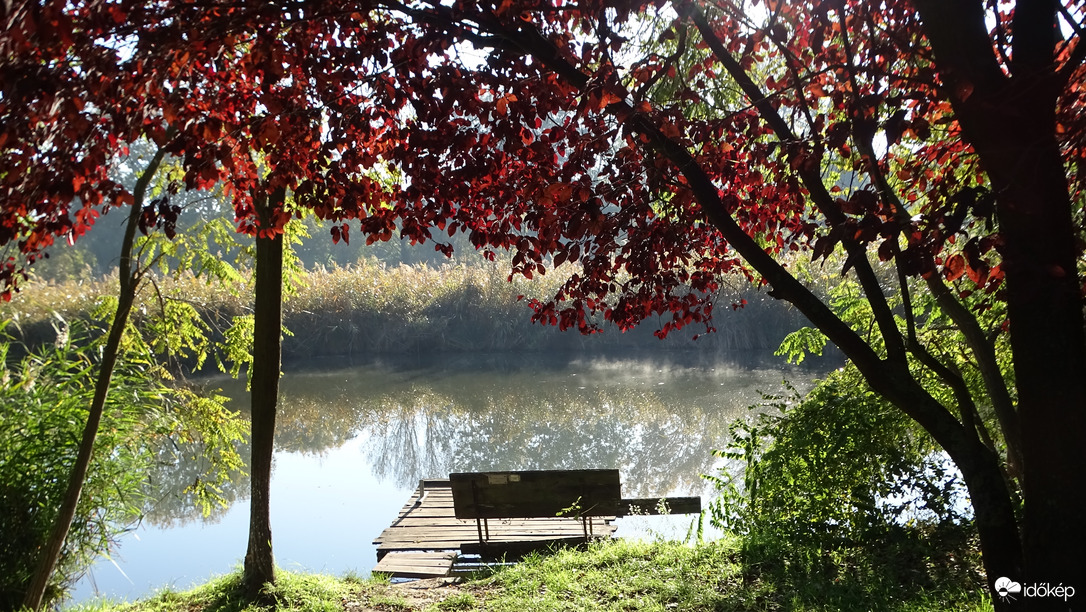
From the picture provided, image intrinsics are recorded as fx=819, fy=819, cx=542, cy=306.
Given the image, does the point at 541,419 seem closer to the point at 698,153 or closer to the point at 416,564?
the point at 416,564

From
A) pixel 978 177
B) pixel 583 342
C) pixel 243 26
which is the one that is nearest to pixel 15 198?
pixel 243 26

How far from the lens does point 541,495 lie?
6.09 m

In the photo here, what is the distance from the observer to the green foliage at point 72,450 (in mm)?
4984

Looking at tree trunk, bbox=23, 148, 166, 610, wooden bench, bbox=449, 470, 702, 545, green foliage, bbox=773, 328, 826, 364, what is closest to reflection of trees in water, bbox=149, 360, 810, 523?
wooden bench, bbox=449, 470, 702, 545

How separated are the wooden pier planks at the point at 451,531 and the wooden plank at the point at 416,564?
0.07m

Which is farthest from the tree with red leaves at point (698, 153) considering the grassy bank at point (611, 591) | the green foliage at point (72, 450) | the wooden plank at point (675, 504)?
the wooden plank at point (675, 504)

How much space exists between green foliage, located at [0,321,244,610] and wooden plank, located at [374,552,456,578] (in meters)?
1.38

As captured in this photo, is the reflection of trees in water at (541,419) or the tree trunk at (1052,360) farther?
the reflection of trees in water at (541,419)

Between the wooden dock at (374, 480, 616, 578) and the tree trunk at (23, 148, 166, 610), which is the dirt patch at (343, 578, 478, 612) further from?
the tree trunk at (23, 148, 166, 610)

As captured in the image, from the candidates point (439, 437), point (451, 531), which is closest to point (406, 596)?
point (451, 531)

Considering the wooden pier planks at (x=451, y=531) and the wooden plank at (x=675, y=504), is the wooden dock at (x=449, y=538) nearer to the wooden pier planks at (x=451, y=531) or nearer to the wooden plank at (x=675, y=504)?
the wooden pier planks at (x=451, y=531)

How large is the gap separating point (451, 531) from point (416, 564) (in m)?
0.70

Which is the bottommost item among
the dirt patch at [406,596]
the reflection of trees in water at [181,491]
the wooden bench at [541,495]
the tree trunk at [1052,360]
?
the reflection of trees in water at [181,491]

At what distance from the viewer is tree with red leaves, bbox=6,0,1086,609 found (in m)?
1.99
